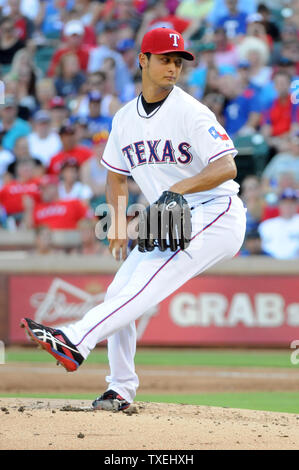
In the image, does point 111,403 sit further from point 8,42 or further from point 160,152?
point 8,42

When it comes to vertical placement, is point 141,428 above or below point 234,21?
below

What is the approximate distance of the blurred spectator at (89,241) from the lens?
1119 cm

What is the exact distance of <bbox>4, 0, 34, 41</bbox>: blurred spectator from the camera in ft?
50.6

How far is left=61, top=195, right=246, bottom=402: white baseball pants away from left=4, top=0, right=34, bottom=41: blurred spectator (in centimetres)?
1079

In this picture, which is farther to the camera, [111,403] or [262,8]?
[262,8]

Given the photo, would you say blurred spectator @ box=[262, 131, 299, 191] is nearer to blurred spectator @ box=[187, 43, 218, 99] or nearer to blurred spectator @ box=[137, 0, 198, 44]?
blurred spectator @ box=[187, 43, 218, 99]


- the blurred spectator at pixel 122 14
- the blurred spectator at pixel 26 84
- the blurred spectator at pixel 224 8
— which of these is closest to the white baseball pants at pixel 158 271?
the blurred spectator at pixel 224 8

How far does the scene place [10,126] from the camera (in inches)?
533

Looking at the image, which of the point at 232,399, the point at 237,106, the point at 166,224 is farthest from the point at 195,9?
the point at 166,224

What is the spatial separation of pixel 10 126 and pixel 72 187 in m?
2.34

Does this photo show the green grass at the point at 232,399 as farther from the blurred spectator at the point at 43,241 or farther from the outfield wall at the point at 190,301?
the blurred spectator at the point at 43,241

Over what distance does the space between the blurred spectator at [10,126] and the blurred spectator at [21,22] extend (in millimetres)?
2275

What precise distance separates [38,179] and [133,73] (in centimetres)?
239
